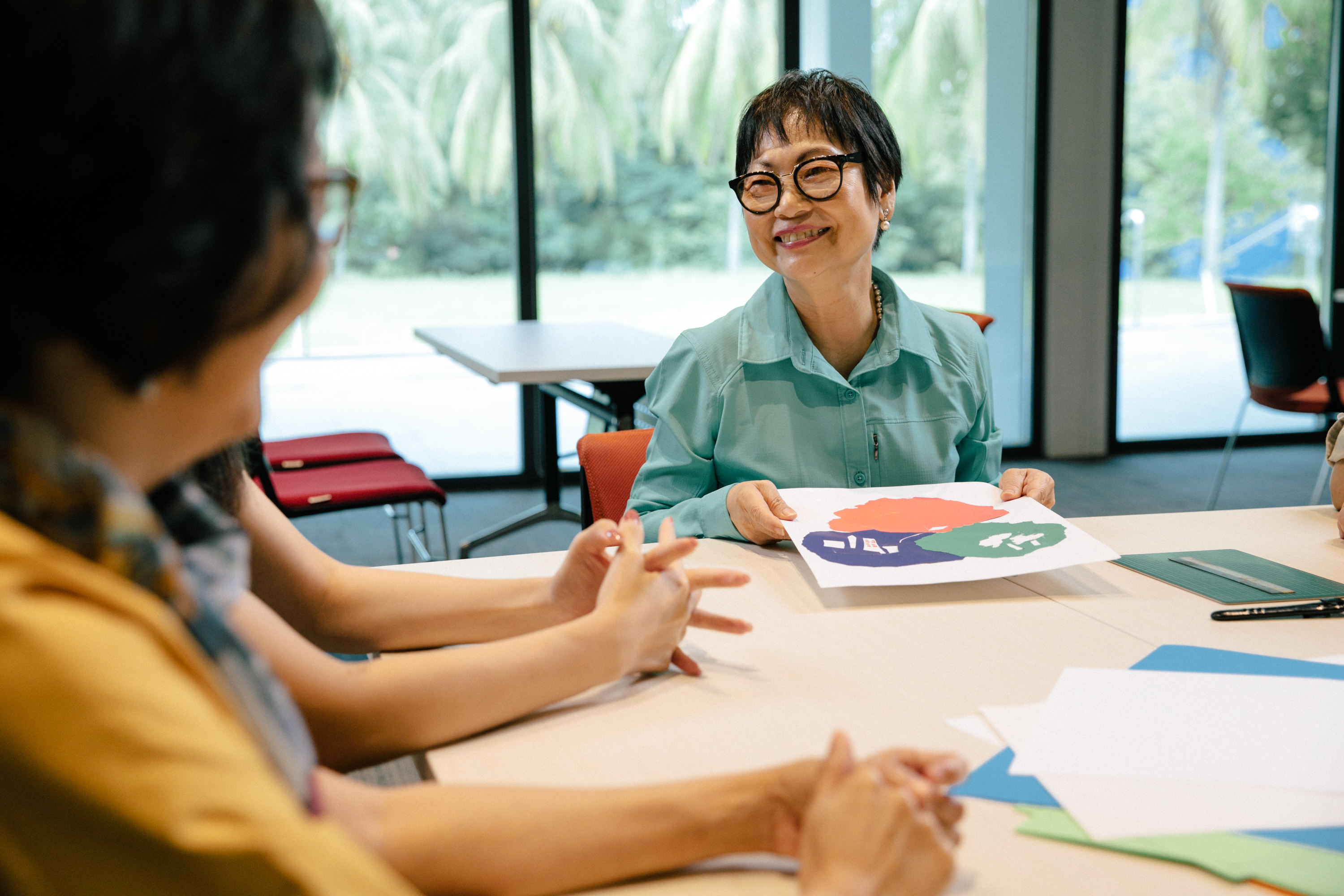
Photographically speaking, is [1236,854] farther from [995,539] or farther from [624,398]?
[624,398]

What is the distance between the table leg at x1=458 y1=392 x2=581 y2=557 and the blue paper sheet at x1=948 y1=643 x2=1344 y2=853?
3006 mm

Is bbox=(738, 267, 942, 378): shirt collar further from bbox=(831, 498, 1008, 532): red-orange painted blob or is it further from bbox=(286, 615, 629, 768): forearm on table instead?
bbox=(286, 615, 629, 768): forearm on table

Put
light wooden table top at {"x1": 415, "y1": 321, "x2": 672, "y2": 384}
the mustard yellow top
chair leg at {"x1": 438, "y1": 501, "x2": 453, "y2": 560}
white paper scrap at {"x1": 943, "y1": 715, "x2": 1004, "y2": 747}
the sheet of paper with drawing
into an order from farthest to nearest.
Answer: chair leg at {"x1": 438, "y1": 501, "x2": 453, "y2": 560}
light wooden table top at {"x1": 415, "y1": 321, "x2": 672, "y2": 384}
the sheet of paper with drawing
white paper scrap at {"x1": 943, "y1": 715, "x2": 1004, "y2": 747}
the mustard yellow top

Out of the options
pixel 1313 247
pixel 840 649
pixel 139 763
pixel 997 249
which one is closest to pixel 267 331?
pixel 139 763

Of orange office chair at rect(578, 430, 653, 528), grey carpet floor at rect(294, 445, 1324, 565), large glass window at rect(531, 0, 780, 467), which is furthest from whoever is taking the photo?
large glass window at rect(531, 0, 780, 467)

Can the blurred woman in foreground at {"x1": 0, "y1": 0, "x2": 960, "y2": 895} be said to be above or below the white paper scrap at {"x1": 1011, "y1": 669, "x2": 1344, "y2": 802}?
above

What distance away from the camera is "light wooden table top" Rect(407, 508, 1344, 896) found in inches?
29.3

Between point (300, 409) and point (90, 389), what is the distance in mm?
4699

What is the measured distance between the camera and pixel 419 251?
4996 mm

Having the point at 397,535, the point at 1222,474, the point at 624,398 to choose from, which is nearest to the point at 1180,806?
the point at 624,398

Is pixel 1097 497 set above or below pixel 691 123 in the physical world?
below

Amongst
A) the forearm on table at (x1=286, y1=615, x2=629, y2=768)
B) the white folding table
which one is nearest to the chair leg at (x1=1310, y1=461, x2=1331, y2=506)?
the white folding table

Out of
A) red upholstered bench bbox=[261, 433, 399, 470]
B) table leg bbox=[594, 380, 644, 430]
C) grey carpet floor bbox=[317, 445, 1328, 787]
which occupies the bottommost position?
grey carpet floor bbox=[317, 445, 1328, 787]

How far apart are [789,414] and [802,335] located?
0.43 ft
